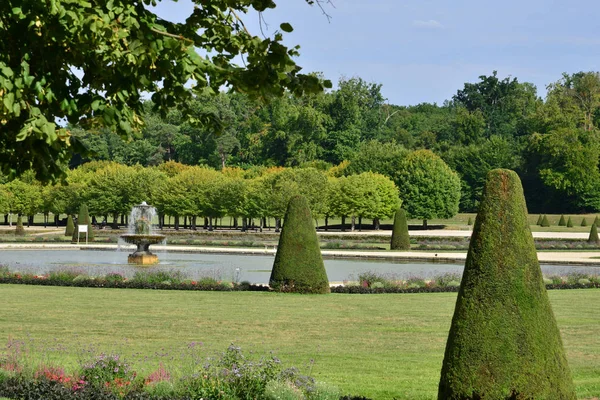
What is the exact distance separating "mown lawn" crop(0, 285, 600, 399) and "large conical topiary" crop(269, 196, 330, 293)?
645 mm

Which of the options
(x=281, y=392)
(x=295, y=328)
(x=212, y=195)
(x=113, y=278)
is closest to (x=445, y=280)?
(x=113, y=278)

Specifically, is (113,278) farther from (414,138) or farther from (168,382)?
(414,138)

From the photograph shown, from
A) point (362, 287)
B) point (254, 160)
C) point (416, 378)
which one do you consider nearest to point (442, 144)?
point (254, 160)

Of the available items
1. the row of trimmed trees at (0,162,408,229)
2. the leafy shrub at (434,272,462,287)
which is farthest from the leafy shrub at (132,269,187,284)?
the row of trimmed trees at (0,162,408,229)

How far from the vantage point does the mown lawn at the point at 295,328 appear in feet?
37.9

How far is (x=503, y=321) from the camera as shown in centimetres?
762

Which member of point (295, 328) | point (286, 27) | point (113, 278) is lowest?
point (295, 328)

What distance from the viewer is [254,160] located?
343 ft

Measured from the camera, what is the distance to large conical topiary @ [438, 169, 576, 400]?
7.41m

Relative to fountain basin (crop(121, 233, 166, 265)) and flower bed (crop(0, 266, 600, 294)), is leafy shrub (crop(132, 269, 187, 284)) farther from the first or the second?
fountain basin (crop(121, 233, 166, 265))

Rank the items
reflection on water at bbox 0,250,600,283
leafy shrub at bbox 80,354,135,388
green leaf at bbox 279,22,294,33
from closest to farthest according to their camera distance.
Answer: green leaf at bbox 279,22,294,33, leafy shrub at bbox 80,354,135,388, reflection on water at bbox 0,250,600,283

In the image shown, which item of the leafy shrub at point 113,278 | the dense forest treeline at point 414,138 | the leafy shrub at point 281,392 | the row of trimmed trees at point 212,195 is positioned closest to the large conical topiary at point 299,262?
the leafy shrub at point 113,278

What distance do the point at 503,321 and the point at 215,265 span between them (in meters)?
28.4

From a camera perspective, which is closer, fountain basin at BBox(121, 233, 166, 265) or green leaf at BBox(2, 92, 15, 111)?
green leaf at BBox(2, 92, 15, 111)
